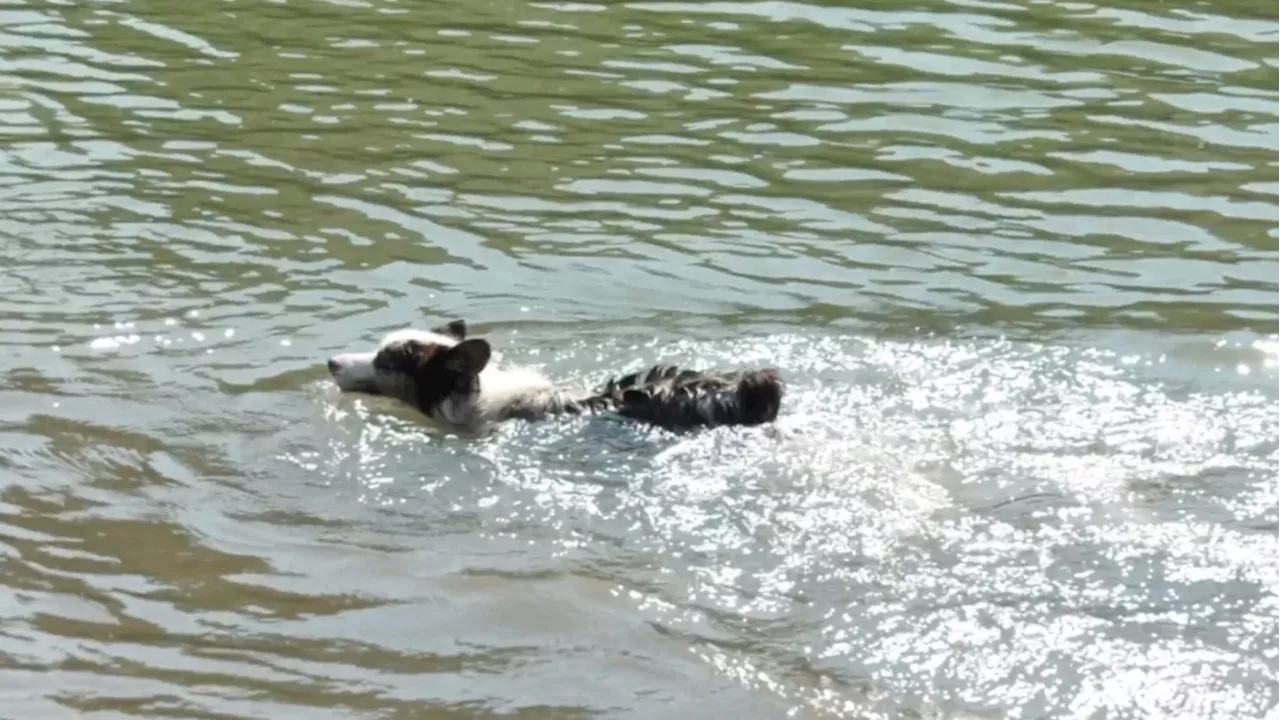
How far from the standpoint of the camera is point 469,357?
940cm

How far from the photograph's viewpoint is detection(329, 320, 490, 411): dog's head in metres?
9.43

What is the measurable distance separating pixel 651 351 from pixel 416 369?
4.36ft

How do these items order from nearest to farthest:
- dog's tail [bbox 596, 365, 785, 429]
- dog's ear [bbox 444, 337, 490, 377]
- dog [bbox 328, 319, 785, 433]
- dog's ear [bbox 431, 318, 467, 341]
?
1. dog's tail [bbox 596, 365, 785, 429]
2. dog [bbox 328, 319, 785, 433]
3. dog's ear [bbox 444, 337, 490, 377]
4. dog's ear [bbox 431, 318, 467, 341]

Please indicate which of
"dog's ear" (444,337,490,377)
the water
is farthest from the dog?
the water

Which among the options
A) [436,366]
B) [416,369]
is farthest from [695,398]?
[416,369]

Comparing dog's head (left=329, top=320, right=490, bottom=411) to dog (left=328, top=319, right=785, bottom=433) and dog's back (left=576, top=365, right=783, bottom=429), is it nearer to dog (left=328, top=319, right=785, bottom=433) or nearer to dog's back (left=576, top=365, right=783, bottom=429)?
dog (left=328, top=319, right=785, bottom=433)

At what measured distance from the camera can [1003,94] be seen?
44.9ft

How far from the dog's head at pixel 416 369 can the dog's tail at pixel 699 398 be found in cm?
73

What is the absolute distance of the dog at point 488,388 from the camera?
8930mm

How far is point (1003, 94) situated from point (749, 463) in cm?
603

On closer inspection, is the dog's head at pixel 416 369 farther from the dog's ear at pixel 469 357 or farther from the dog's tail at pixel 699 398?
the dog's tail at pixel 699 398

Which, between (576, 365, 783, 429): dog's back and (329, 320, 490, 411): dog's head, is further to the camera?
(329, 320, 490, 411): dog's head

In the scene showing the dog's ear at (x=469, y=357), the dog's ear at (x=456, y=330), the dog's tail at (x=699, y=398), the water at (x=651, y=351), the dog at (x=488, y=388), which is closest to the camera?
the water at (x=651, y=351)

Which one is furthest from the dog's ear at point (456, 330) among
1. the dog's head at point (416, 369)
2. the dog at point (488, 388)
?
the dog's head at point (416, 369)
